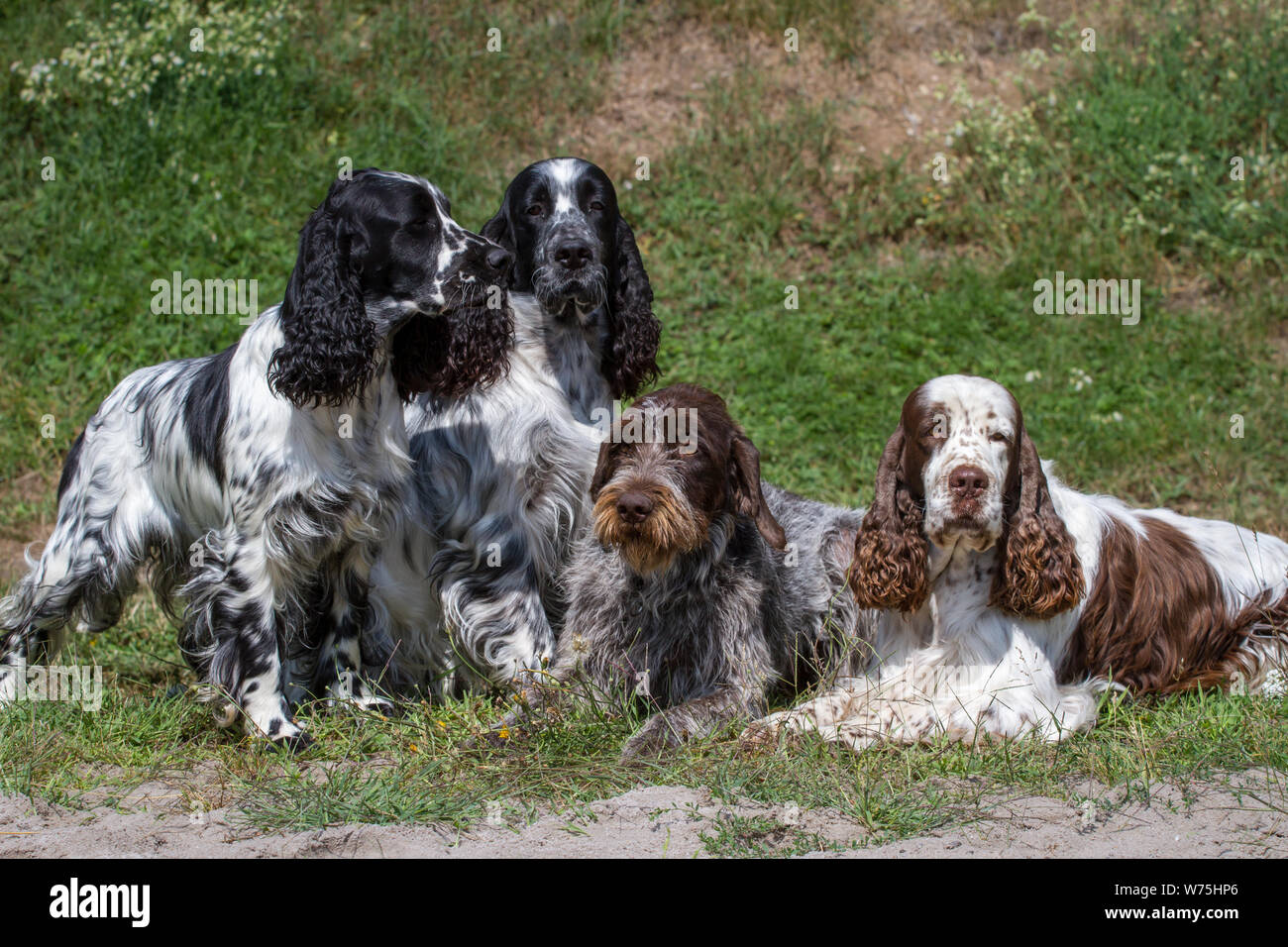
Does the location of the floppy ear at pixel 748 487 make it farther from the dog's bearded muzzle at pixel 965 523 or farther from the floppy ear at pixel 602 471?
the dog's bearded muzzle at pixel 965 523

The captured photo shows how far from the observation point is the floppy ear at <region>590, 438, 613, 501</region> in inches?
203

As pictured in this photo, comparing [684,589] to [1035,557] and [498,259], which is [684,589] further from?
[498,259]

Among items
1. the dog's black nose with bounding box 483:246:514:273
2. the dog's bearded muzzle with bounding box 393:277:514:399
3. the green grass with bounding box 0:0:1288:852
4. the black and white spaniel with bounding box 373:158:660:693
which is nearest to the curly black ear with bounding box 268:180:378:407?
the dog's bearded muzzle with bounding box 393:277:514:399

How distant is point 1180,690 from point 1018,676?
0.82 m

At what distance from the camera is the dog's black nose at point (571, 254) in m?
5.57

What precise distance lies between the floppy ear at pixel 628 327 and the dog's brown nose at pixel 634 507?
3.69 feet

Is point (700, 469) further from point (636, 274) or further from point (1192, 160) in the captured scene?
point (1192, 160)

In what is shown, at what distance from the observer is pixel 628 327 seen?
19.2 ft
